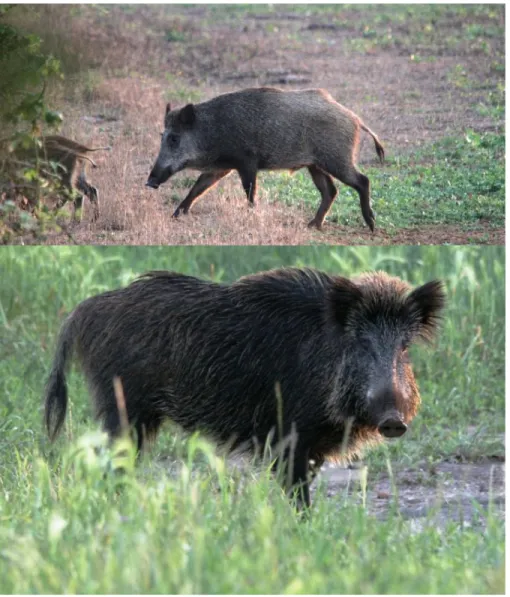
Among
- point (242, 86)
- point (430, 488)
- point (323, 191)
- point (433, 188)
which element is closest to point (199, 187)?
point (323, 191)

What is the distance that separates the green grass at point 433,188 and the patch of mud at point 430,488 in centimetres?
161

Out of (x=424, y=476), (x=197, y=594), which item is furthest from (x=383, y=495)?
(x=197, y=594)

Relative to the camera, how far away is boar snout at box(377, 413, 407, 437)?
16.5 ft

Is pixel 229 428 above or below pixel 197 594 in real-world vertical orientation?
below

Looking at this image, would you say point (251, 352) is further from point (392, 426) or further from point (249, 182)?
point (249, 182)

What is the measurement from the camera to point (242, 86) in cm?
846

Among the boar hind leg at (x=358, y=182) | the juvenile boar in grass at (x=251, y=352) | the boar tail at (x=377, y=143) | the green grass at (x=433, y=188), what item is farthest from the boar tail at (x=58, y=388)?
the boar tail at (x=377, y=143)

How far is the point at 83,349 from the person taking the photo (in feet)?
18.8

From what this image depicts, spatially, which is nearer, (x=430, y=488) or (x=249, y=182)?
(x=430, y=488)

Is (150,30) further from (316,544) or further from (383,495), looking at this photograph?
(316,544)

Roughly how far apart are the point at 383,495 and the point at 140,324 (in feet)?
5.43

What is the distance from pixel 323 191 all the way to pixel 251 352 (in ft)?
7.48

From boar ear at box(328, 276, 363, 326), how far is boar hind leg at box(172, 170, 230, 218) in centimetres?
239

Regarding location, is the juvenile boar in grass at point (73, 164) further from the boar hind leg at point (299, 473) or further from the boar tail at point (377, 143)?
the boar hind leg at point (299, 473)
